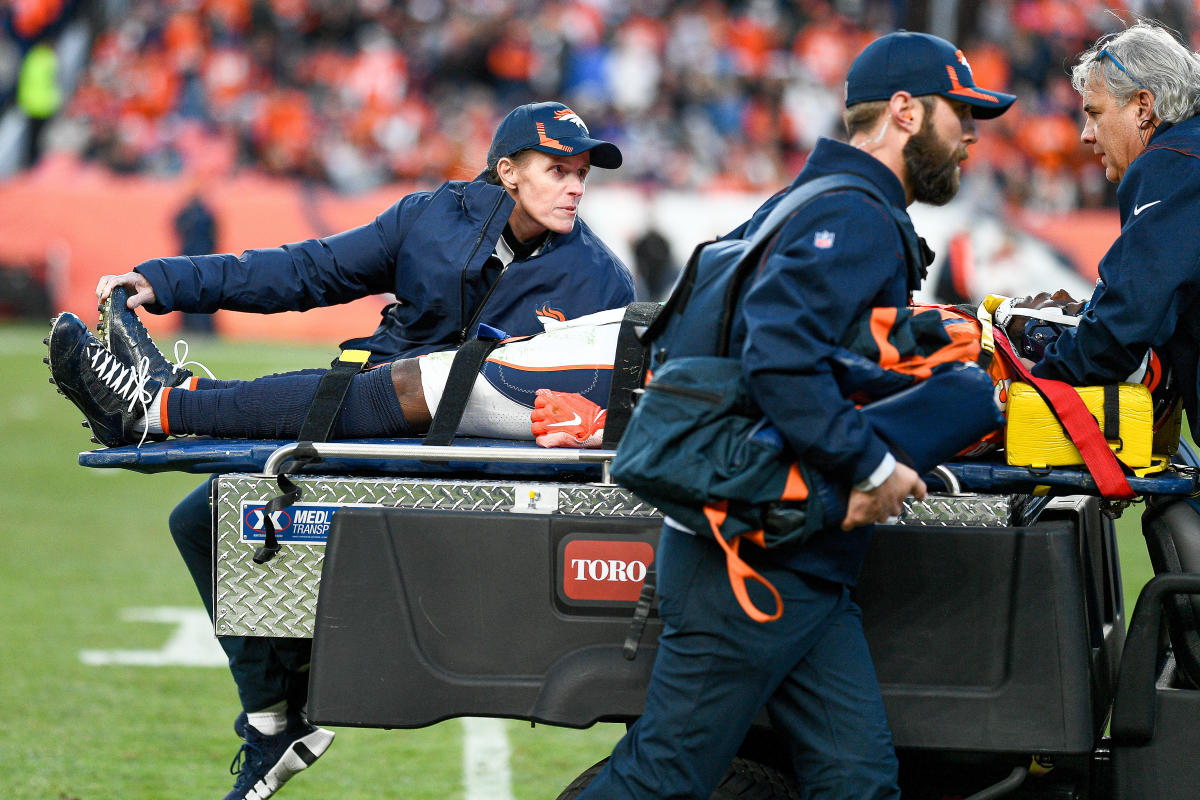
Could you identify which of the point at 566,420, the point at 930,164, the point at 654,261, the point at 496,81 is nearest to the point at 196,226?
the point at 496,81

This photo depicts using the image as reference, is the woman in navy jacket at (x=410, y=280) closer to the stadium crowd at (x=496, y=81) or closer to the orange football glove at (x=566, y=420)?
the orange football glove at (x=566, y=420)

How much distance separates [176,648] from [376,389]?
3346 mm

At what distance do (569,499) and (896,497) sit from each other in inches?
32.8

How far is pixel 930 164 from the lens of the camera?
2.87m

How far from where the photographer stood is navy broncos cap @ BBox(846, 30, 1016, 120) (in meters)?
2.83

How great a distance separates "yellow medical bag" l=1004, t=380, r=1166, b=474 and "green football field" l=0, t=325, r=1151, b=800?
2287 millimetres

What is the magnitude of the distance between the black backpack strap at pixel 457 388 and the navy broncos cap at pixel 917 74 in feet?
3.96

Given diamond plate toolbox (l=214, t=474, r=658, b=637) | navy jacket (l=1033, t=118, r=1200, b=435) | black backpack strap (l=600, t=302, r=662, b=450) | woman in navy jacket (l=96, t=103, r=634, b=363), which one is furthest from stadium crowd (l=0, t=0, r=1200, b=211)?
diamond plate toolbox (l=214, t=474, r=658, b=637)

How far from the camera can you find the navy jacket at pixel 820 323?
8.48 ft

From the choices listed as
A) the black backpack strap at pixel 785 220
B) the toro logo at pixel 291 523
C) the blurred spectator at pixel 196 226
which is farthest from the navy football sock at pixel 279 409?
the blurred spectator at pixel 196 226

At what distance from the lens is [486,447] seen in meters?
3.29

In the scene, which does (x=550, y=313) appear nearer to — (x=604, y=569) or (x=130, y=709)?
(x=604, y=569)

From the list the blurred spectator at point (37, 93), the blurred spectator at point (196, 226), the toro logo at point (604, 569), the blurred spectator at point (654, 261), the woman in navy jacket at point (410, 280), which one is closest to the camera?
the toro logo at point (604, 569)

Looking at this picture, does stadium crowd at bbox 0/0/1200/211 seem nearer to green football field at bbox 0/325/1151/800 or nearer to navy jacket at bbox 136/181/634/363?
green football field at bbox 0/325/1151/800
